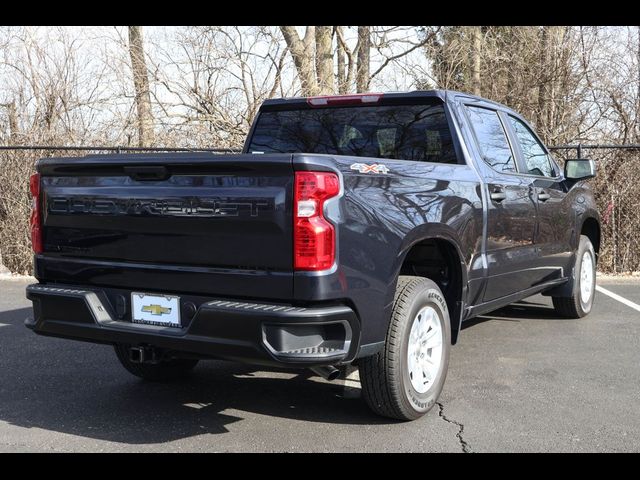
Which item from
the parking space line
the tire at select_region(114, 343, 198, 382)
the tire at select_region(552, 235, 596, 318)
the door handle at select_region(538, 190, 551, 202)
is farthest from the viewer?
the parking space line

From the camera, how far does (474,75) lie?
13469mm

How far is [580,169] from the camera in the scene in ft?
20.4

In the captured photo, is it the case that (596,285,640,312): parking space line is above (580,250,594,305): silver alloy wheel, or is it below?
below

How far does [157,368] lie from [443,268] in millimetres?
2095

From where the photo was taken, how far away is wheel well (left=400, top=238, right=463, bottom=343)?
A: 4578 millimetres

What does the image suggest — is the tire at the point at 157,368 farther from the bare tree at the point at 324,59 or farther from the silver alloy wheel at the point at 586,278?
the bare tree at the point at 324,59

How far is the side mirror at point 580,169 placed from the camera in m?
6.19

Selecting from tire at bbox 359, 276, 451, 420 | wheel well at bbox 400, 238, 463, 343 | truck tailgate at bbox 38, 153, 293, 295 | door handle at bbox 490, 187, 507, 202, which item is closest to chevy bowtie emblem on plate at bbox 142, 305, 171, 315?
truck tailgate at bbox 38, 153, 293, 295

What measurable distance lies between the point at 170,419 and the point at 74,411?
2.13ft

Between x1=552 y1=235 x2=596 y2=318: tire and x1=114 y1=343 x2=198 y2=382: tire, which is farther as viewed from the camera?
x1=552 y1=235 x2=596 y2=318: tire

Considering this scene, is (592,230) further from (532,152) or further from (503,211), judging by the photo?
(503,211)

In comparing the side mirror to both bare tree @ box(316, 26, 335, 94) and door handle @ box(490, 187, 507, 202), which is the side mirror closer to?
door handle @ box(490, 187, 507, 202)

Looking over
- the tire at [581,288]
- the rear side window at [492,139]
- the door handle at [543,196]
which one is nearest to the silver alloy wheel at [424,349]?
the rear side window at [492,139]
